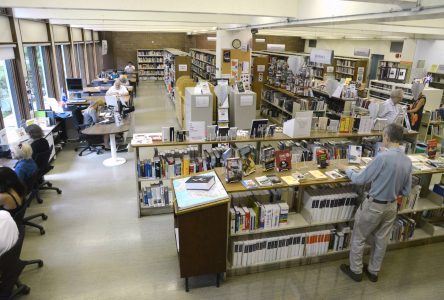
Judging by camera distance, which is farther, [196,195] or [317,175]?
[317,175]

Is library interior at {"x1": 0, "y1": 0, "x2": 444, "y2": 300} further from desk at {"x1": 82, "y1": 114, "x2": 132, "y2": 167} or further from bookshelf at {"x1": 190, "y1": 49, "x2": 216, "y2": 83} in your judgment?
bookshelf at {"x1": 190, "y1": 49, "x2": 216, "y2": 83}

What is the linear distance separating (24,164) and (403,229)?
16.6 ft

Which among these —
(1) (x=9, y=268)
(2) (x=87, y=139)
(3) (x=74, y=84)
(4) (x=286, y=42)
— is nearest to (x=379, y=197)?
(1) (x=9, y=268)

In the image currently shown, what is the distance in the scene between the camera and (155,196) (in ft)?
15.4

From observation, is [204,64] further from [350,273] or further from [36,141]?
[350,273]

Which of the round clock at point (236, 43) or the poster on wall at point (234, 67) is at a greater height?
the round clock at point (236, 43)

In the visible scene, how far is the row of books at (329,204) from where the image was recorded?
3.51 metres

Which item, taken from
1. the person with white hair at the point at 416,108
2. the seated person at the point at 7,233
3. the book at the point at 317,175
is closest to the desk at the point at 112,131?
the seated person at the point at 7,233

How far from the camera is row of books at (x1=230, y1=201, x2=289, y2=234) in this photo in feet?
10.8

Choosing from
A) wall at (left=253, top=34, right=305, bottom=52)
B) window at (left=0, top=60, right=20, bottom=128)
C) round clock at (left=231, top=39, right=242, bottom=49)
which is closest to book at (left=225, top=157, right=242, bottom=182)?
window at (left=0, top=60, right=20, bottom=128)

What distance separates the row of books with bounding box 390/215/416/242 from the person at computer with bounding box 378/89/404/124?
2015 millimetres

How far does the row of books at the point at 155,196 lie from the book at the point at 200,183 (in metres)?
1.50

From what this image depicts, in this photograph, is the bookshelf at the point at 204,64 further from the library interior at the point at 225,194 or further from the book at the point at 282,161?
the book at the point at 282,161

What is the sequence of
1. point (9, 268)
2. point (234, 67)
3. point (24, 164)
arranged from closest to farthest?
point (9, 268) → point (24, 164) → point (234, 67)
